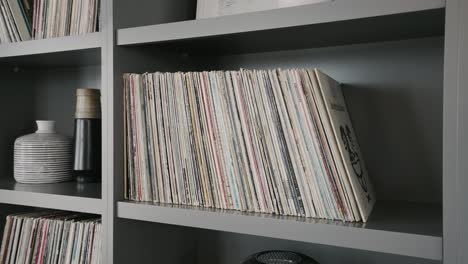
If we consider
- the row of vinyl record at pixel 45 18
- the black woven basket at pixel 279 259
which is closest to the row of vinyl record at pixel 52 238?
the black woven basket at pixel 279 259

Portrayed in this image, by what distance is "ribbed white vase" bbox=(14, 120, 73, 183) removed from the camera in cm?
112

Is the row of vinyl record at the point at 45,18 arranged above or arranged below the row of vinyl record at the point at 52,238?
above

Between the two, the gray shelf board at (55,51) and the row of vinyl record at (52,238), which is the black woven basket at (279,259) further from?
the gray shelf board at (55,51)

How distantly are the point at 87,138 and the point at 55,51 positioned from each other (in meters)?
0.26

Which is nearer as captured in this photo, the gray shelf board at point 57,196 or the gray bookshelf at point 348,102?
the gray bookshelf at point 348,102

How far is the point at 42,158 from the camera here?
3.70 ft

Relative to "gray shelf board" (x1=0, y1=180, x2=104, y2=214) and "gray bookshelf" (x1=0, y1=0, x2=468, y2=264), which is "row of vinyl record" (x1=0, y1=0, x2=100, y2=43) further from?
"gray shelf board" (x1=0, y1=180, x2=104, y2=214)

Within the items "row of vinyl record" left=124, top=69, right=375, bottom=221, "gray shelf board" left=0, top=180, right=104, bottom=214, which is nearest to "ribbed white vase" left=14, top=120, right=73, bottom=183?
"gray shelf board" left=0, top=180, right=104, bottom=214

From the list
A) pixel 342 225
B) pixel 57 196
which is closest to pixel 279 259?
pixel 342 225

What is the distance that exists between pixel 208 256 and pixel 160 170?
1.27 ft

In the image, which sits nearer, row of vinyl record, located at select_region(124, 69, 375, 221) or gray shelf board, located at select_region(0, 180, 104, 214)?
row of vinyl record, located at select_region(124, 69, 375, 221)

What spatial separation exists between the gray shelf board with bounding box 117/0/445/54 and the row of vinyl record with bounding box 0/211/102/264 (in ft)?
1.51

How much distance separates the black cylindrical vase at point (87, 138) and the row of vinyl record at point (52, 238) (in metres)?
0.12

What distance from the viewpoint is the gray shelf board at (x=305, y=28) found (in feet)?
2.11
